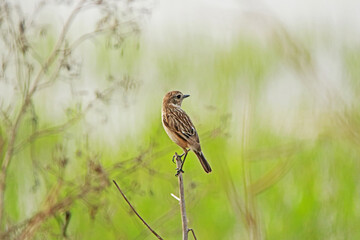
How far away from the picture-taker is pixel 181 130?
6141mm

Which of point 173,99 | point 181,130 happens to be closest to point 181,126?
point 181,130

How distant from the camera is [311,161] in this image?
13.5 m

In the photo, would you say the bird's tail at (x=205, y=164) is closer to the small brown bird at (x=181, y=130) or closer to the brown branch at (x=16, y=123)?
the small brown bird at (x=181, y=130)

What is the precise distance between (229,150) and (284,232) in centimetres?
192

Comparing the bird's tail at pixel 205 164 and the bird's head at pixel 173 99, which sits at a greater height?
the bird's head at pixel 173 99

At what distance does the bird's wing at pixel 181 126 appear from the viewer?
6.04 meters

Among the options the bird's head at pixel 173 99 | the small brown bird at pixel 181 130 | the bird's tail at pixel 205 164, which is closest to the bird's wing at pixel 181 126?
A: the small brown bird at pixel 181 130

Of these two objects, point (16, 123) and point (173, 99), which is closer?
point (16, 123)

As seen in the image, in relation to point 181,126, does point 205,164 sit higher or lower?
lower

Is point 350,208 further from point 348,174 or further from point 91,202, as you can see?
point 91,202

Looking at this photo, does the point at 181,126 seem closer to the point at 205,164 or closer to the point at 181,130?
the point at 181,130

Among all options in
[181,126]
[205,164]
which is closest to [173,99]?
[181,126]

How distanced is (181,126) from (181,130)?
2.7 inches

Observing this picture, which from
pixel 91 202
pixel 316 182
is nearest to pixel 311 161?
pixel 316 182
